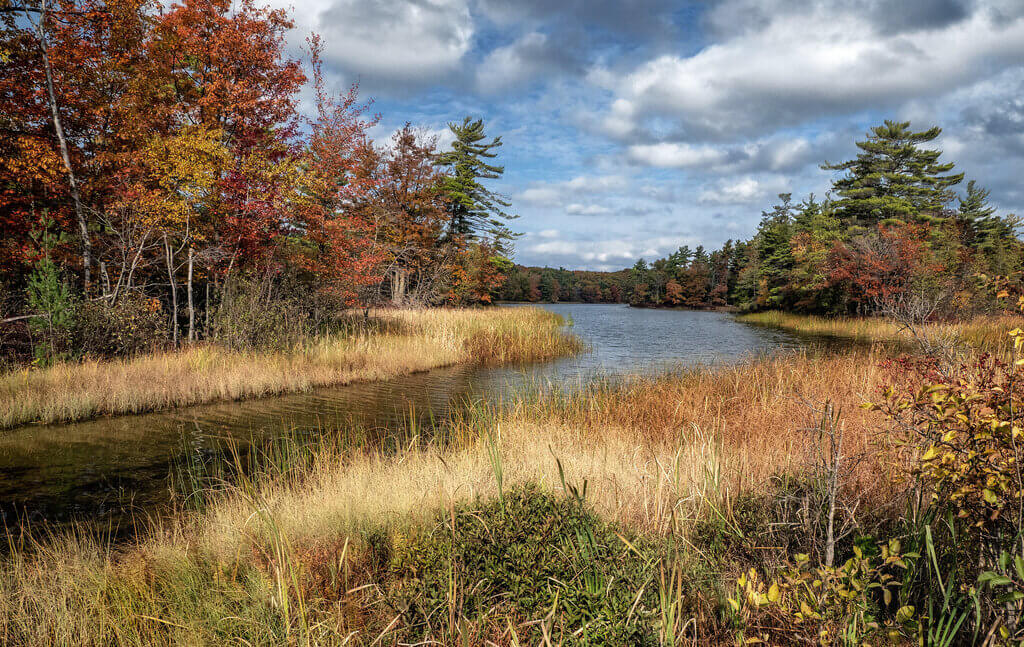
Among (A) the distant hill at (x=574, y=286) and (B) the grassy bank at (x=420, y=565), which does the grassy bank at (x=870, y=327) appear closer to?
(B) the grassy bank at (x=420, y=565)

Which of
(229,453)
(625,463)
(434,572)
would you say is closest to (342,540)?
(434,572)

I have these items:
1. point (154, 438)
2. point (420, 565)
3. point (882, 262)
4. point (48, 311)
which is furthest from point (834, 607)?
point (882, 262)

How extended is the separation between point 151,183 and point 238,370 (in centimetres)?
575

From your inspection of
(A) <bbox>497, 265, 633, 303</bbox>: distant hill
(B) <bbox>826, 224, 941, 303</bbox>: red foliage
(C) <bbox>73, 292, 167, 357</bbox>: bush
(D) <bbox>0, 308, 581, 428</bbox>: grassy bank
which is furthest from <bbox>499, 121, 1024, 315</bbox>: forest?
(A) <bbox>497, 265, 633, 303</bbox>: distant hill

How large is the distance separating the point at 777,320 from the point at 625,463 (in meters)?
38.5

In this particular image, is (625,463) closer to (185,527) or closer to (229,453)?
(185,527)

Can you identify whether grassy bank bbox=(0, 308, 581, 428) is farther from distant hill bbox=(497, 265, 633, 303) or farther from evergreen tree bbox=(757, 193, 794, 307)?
distant hill bbox=(497, 265, 633, 303)

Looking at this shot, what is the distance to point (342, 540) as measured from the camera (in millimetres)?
3146

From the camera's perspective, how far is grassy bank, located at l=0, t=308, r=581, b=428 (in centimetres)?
775

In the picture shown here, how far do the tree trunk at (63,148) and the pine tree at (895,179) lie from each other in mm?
40406

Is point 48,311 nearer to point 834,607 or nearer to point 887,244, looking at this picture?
Result: point 834,607

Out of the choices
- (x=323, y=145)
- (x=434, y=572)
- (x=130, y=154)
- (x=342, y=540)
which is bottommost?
(x=342, y=540)

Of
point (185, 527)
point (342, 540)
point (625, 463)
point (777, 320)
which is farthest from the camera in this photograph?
point (777, 320)

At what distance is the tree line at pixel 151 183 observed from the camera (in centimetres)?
1004
